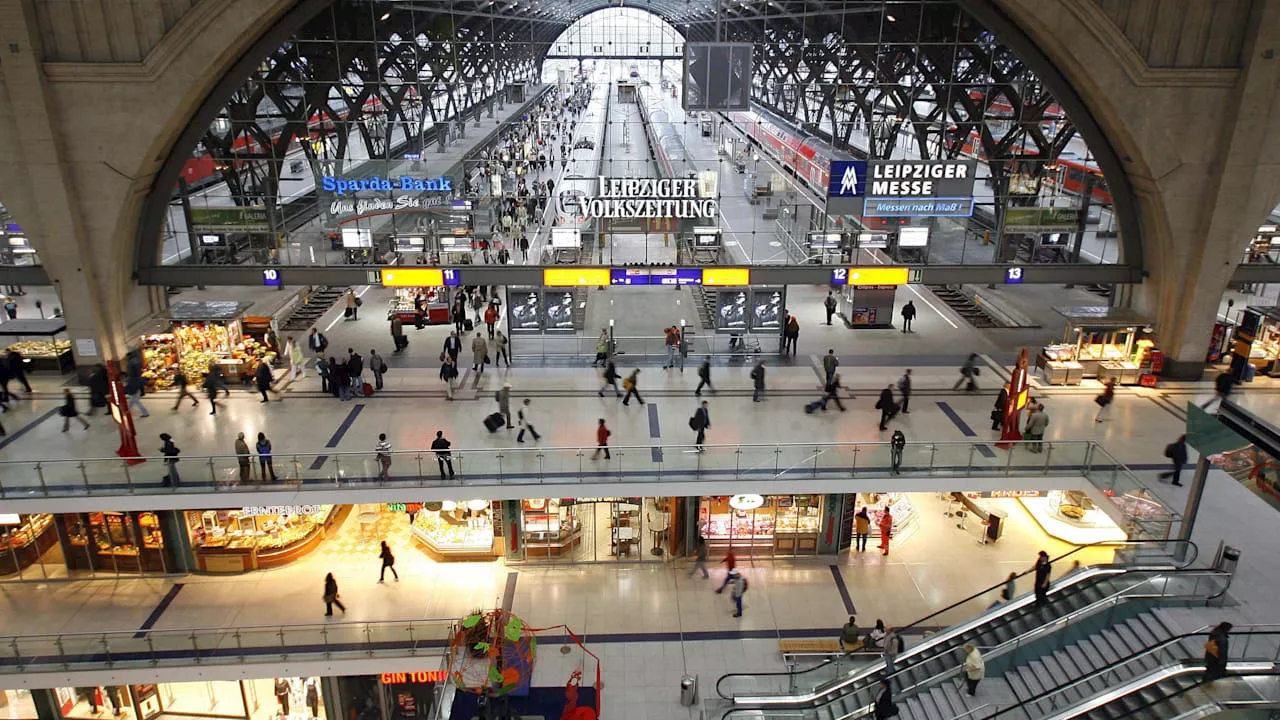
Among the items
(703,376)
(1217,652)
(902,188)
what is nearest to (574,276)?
(703,376)

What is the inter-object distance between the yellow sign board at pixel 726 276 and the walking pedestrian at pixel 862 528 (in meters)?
6.46

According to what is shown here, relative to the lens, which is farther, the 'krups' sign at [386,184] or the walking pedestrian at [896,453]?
the 'krups' sign at [386,184]

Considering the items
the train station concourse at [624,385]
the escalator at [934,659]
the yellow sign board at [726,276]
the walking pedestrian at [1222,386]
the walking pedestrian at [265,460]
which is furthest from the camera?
the yellow sign board at [726,276]

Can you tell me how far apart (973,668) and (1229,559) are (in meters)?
4.06

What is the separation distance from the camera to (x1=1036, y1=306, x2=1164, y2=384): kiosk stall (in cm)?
2094

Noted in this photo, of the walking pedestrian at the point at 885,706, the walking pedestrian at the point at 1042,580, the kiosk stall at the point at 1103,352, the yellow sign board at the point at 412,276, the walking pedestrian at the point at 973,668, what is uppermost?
the yellow sign board at the point at 412,276

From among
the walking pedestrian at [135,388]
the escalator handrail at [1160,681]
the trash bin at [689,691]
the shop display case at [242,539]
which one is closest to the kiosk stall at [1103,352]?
the escalator handrail at [1160,681]

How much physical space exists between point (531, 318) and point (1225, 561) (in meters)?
16.2

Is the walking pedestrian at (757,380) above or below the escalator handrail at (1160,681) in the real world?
above

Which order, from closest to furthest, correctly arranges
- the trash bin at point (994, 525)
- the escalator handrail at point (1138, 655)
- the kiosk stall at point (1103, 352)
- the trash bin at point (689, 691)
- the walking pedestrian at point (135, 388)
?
the escalator handrail at point (1138, 655), the trash bin at point (689, 691), the trash bin at point (994, 525), the walking pedestrian at point (135, 388), the kiosk stall at point (1103, 352)

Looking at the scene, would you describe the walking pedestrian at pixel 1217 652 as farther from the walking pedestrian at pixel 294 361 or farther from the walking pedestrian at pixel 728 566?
the walking pedestrian at pixel 294 361

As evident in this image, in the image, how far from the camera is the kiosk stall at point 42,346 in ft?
69.1

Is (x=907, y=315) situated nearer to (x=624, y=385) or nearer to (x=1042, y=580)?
(x=624, y=385)

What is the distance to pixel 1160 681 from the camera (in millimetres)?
10492
